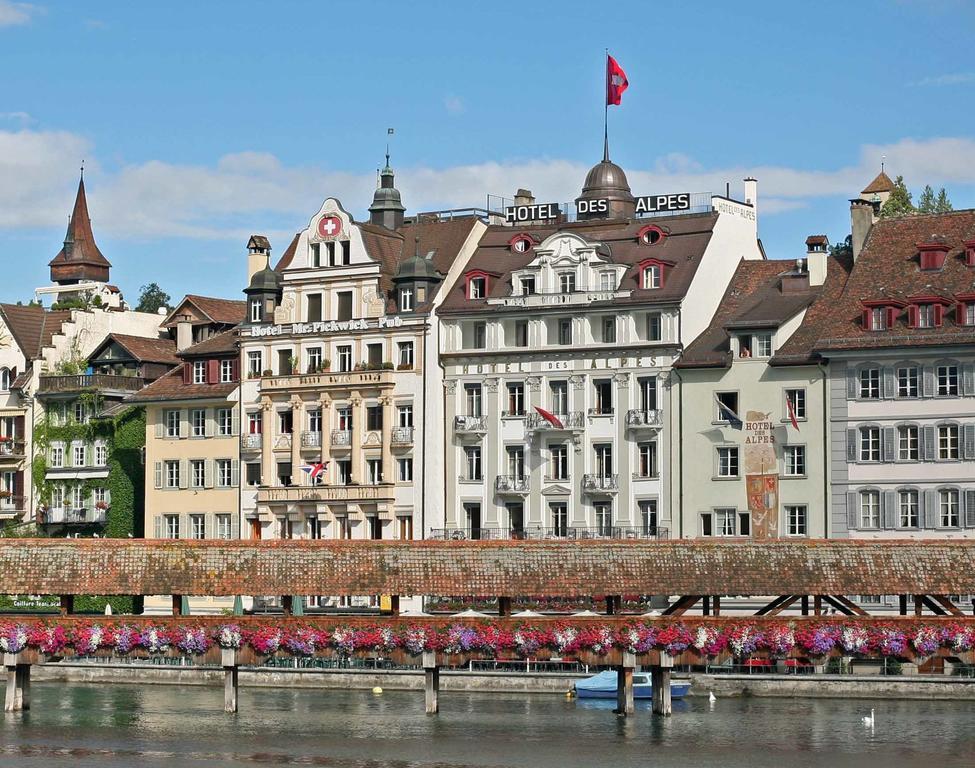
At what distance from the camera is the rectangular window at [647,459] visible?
10281 centimetres

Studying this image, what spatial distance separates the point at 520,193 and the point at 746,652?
5253 centimetres

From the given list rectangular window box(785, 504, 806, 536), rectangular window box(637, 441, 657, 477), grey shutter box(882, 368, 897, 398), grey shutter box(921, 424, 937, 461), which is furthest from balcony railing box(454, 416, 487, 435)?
grey shutter box(921, 424, 937, 461)

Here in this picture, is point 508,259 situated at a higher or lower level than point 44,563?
higher

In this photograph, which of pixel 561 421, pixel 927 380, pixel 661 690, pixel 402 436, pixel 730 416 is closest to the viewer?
pixel 661 690

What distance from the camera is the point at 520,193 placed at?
119 m

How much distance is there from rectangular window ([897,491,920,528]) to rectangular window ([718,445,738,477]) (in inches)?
299

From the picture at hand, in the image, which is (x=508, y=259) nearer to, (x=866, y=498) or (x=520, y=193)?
(x=520, y=193)

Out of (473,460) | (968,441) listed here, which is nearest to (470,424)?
(473,460)

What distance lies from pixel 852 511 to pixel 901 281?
9811mm

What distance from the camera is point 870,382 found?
9744 centimetres

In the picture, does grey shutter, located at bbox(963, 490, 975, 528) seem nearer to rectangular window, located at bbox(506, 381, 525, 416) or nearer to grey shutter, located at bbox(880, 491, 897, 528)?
grey shutter, located at bbox(880, 491, 897, 528)

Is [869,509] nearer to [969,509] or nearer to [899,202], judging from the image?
[969,509]

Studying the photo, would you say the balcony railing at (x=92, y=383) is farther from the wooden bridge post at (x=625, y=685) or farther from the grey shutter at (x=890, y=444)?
the wooden bridge post at (x=625, y=685)

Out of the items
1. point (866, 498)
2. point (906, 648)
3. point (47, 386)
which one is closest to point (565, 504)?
point (866, 498)
